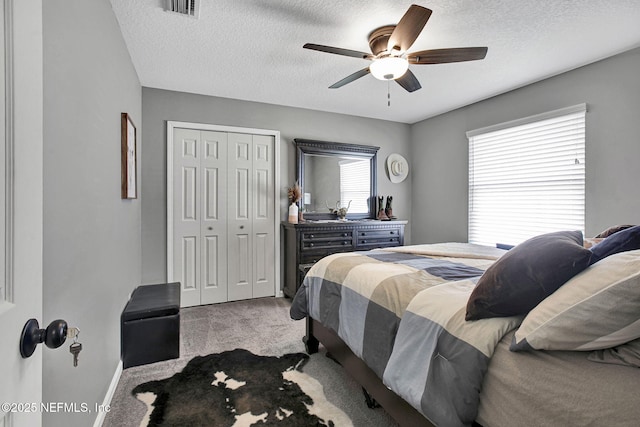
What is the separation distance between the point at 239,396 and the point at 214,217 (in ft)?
7.44

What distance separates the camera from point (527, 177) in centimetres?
335

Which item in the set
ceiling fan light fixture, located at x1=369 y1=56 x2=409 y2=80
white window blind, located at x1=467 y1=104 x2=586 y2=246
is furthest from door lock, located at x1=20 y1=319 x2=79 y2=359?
white window blind, located at x1=467 y1=104 x2=586 y2=246

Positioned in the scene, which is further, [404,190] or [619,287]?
[404,190]

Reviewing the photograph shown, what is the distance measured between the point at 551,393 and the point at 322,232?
121 inches

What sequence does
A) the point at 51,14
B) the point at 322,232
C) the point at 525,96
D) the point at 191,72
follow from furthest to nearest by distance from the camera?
the point at 322,232 → the point at 525,96 → the point at 191,72 → the point at 51,14

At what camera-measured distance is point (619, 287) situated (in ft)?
2.70

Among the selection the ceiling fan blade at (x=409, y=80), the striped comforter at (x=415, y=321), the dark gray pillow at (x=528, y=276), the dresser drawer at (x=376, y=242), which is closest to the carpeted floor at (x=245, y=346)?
the striped comforter at (x=415, y=321)

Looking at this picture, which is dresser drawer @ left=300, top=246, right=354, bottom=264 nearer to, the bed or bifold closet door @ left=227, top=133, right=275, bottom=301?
bifold closet door @ left=227, top=133, right=275, bottom=301

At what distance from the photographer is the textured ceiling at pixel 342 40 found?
204 cm

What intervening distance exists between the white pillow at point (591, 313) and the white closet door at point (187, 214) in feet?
11.1

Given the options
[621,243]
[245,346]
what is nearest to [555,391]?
[621,243]

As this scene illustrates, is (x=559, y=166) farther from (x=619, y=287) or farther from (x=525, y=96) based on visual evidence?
(x=619, y=287)

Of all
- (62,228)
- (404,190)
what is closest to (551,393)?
(62,228)

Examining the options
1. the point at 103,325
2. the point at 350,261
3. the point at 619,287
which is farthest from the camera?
the point at 350,261
